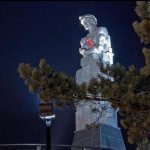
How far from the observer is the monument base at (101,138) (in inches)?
365

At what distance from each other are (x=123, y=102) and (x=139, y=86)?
0.39 metres

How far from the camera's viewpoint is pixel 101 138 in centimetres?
927

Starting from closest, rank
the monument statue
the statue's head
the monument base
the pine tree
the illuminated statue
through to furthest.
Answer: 1. the pine tree
2. the monument base
3. the monument statue
4. the illuminated statue
5. the statue's head

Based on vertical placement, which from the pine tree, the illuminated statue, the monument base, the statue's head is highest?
the statue's head

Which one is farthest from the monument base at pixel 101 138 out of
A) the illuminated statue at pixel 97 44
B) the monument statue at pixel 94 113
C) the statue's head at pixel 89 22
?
the statue's head at pixel 89 22

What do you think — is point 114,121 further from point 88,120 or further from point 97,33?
point 97,33

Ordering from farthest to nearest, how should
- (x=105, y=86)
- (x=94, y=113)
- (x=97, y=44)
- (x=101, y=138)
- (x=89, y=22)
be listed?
(x=89, y=22)
(x=97, y=44)
(x=94, y=113)
(x=101, y=138)
(x=105, y=86)

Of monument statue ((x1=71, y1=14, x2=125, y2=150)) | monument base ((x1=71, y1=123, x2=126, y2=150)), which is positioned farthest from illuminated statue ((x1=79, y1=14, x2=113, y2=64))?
monument base ((x1=71, y1=123, x2=126, y2=150))

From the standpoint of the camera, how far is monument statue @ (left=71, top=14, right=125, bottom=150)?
31.1 feet

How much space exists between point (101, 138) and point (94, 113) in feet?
2.10

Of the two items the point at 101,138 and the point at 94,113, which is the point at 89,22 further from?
the point at 101,138

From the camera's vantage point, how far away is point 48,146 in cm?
548

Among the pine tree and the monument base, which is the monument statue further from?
the pine tree

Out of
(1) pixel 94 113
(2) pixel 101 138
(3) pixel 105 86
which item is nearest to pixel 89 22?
(1) pixel 94 113
